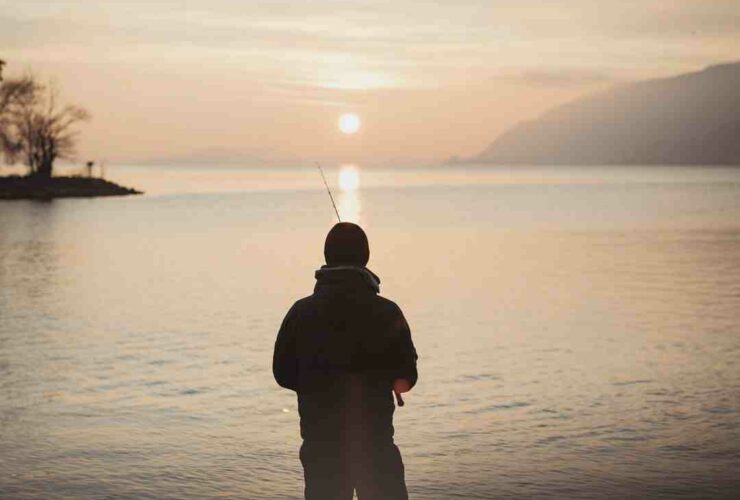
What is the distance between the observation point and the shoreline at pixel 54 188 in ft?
320

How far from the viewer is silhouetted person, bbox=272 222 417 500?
5.04 m

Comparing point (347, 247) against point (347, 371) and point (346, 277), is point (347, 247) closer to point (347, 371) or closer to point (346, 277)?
point (346, 277)

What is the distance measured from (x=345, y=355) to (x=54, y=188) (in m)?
105

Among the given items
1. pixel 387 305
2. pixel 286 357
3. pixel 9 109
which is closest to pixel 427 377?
pixel 286 357

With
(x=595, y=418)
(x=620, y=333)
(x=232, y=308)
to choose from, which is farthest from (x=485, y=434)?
(x=232, y=308)

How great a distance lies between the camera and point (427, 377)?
47.0 ft

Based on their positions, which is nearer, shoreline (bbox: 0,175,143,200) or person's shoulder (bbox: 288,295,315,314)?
person's shoulder (bbox: 288,295,315,314)

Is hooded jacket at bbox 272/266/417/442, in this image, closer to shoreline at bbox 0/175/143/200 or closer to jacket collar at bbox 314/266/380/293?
jacket collar at bbox 314/266/380/293

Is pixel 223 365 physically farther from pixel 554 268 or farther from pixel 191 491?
pixel 554 268

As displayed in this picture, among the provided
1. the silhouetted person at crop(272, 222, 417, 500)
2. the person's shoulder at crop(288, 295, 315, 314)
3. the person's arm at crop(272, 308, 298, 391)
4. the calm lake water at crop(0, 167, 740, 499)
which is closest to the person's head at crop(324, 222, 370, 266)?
the silhouetted person at crop(272, 222, 417, 500)

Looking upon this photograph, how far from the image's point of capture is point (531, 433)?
35.9 ft

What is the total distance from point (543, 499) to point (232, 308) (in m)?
14.1

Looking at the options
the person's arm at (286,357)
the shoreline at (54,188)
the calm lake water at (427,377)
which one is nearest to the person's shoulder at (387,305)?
the person's arm at (286,357)

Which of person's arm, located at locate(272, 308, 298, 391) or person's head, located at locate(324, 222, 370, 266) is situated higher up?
person's head, located at locate(324, 222, 370, 266)
